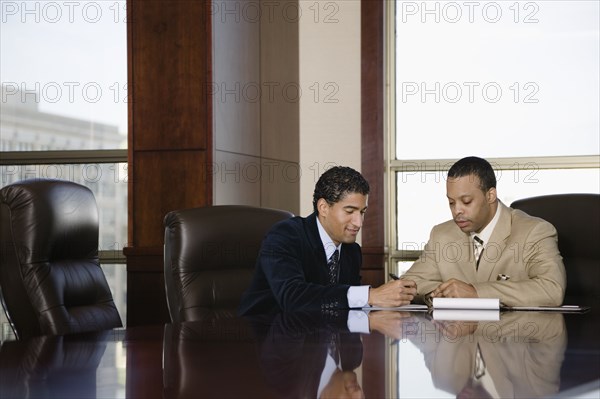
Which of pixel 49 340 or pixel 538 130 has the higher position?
pixel 538 130

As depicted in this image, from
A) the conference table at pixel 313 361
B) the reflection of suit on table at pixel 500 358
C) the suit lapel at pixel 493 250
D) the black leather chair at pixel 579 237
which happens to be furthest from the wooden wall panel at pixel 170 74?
the reflection of suit on table at pixel 500 358

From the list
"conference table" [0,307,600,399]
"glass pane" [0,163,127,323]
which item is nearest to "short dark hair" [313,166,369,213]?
"conference table" [0,307,600,399]

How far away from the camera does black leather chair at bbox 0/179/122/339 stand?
3.27 metres

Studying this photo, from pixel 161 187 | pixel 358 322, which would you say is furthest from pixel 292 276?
pixel 161 187

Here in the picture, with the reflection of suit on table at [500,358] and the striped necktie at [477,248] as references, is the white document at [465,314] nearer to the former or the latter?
the reflection of suit on table at [500,358]

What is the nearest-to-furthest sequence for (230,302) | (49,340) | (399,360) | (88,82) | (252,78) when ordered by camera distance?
(399,360)
(49,340)
(230,302)
(252,78)
(88,82)

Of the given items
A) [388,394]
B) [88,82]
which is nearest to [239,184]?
[88,82]

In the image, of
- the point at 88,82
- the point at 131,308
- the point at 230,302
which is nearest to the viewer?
the point at 230,302

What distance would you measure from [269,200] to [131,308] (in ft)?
3.56

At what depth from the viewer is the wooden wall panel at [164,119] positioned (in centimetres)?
461

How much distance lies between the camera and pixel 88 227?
3.66m

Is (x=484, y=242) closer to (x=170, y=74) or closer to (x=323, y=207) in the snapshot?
(x=323, y=207)

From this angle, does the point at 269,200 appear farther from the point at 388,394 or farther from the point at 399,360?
the point at 388,394

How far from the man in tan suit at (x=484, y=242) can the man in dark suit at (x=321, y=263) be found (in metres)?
0.34
